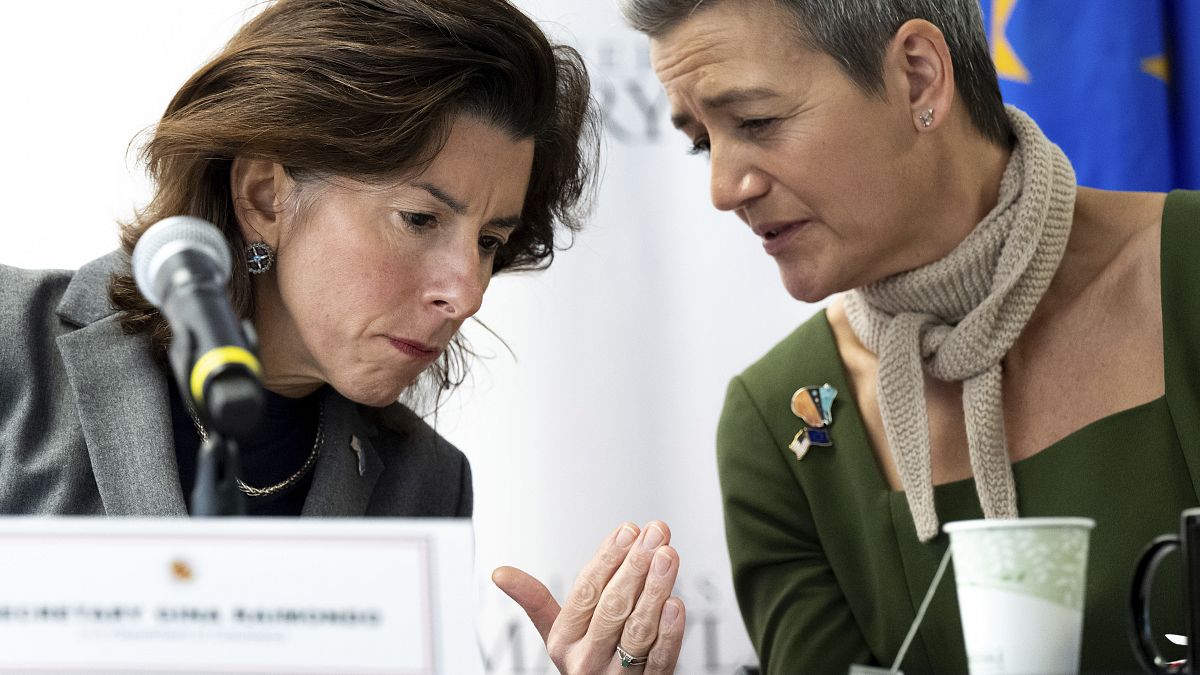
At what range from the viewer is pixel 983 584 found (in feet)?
2.90

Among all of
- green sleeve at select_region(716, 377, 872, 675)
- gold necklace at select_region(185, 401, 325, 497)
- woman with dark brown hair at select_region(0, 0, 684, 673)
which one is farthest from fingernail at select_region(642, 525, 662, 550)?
gold necklace at select_region(185, 401, 325, 497)

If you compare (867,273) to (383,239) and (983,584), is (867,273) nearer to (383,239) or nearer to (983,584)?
(383,239)

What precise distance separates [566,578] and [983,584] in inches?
63.7

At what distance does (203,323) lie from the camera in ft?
2.82

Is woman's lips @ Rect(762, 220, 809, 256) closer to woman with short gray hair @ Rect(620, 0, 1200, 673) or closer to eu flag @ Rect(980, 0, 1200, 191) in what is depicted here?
woman with short gray hair @ Rect(620, 0, 1200, 673)

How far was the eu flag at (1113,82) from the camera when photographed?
2.06m

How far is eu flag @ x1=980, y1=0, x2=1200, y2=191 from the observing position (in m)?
2.06

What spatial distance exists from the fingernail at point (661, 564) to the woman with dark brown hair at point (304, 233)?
0.23 meters

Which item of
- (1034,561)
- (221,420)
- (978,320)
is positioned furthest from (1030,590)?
(978,320)

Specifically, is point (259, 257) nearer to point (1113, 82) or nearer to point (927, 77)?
point (927, 77)

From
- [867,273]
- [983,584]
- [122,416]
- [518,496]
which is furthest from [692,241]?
[983,584]

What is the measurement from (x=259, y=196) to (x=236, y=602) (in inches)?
37.8

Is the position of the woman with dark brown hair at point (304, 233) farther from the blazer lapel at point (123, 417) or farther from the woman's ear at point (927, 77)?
the woman's ear at point (927, 77)

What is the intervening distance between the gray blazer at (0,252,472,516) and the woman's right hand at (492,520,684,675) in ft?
1.61
